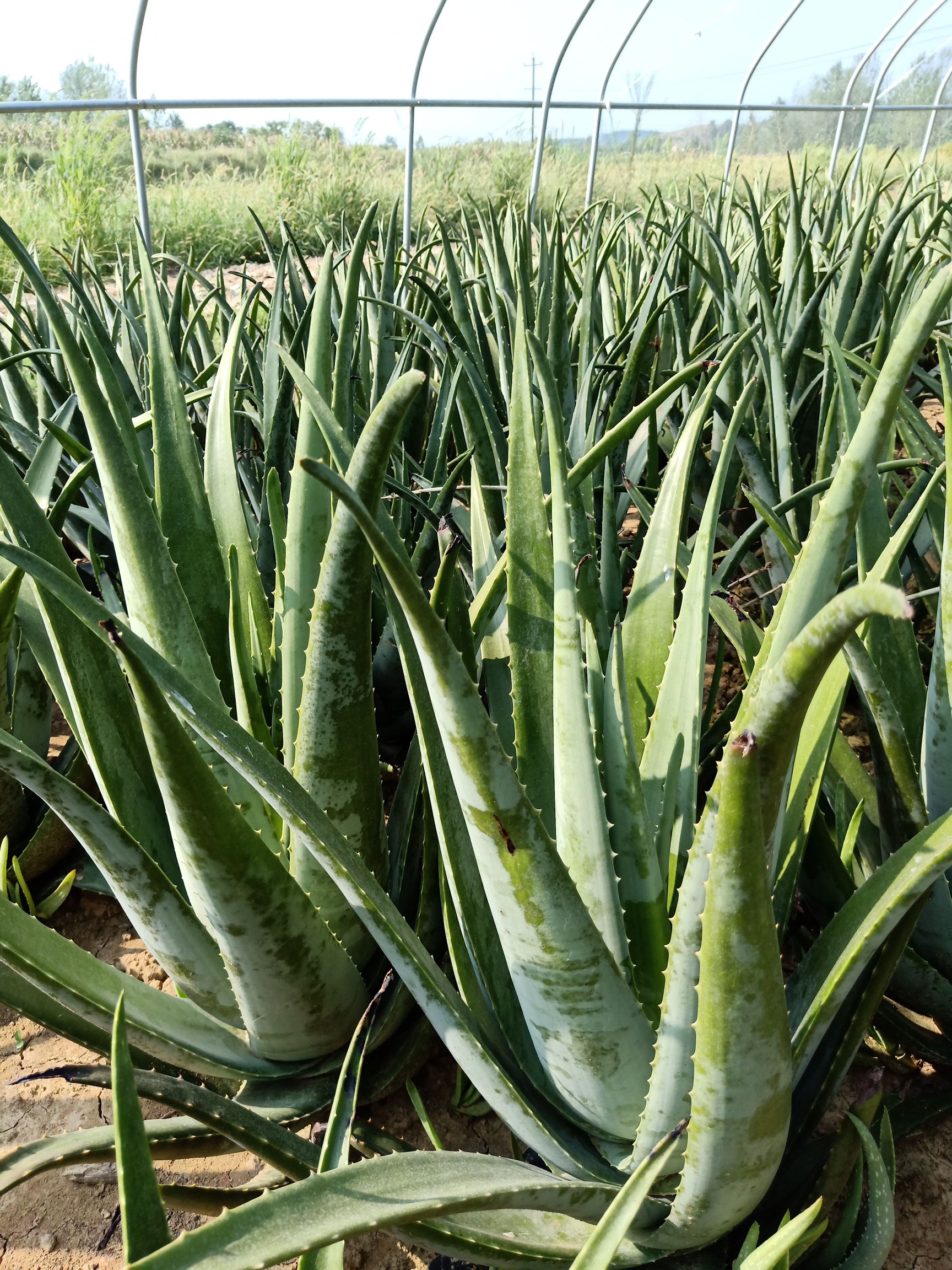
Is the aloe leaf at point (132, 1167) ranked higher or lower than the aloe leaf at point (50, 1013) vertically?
higher

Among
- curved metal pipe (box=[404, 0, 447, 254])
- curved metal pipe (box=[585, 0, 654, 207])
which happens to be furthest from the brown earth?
curved metal pipe (box=[585, 0, 654, 207])

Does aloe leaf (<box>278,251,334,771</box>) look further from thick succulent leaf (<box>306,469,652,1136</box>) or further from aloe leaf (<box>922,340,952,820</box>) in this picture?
aloe leaf (<box>922,340,952,820</box>)

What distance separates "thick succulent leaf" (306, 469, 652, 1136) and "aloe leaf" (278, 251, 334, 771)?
0.79ft

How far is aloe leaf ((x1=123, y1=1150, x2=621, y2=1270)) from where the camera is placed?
314 millimetres

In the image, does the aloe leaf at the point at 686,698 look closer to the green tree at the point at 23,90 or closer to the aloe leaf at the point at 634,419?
the aloe leaf at the point at 634,419

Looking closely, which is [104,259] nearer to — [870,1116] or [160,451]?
[160,451]

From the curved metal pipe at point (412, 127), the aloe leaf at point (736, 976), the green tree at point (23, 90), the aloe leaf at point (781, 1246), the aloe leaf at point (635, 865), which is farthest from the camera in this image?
the green tree at point (23, 90)

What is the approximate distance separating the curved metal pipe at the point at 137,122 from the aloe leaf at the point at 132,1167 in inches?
102

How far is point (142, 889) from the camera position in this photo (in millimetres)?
533

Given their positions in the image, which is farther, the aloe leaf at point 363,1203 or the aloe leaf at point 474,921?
the aloe leaf at point 474,921

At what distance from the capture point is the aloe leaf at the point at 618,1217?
349mm

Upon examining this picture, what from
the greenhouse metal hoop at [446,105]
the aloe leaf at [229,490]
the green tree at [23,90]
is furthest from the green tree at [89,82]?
the aloe leaf at [229,490]

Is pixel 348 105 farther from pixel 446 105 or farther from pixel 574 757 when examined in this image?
pixel 574 757

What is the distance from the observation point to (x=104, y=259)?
21.3 feet
